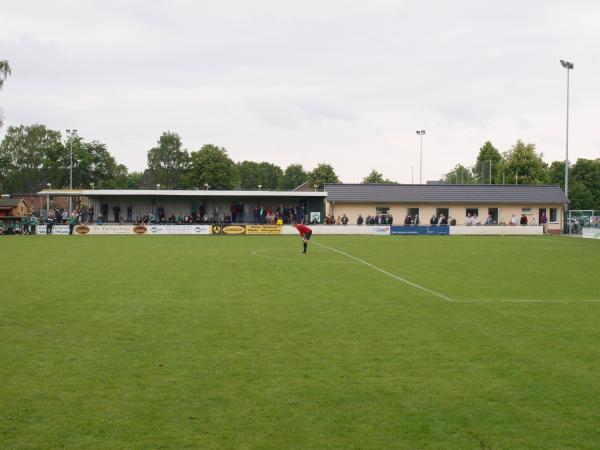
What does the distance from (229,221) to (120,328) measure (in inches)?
1999

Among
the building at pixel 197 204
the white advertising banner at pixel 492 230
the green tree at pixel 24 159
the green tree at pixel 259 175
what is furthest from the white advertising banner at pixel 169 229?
the green tree at pixel 259 175

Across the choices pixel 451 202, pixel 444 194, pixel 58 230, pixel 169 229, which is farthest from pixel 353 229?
pixel 58 230

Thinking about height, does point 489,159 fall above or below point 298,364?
above

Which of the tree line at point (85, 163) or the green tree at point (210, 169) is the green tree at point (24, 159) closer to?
the tree line at point (85, 163)

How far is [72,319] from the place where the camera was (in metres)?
12.2

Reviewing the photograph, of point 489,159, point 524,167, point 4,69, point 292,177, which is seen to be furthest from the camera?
point 292,177

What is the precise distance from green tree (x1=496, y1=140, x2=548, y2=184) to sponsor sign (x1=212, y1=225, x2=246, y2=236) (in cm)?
4804

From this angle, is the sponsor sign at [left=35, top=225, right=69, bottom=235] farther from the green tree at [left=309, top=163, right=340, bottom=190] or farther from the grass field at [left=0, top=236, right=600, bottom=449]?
the green tree at [left=309, top=163, right=340, bottom=190]

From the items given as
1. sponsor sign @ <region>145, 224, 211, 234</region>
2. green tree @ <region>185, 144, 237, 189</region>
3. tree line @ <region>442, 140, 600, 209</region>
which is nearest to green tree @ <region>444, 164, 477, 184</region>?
tree line @ <region>442, 140, 600, 209</region>

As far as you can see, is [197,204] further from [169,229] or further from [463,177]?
[463,177]

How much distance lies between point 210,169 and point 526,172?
4891cm

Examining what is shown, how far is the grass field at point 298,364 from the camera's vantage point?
250 inches

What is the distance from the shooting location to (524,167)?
86375mm

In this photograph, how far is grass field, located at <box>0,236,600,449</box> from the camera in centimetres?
635
